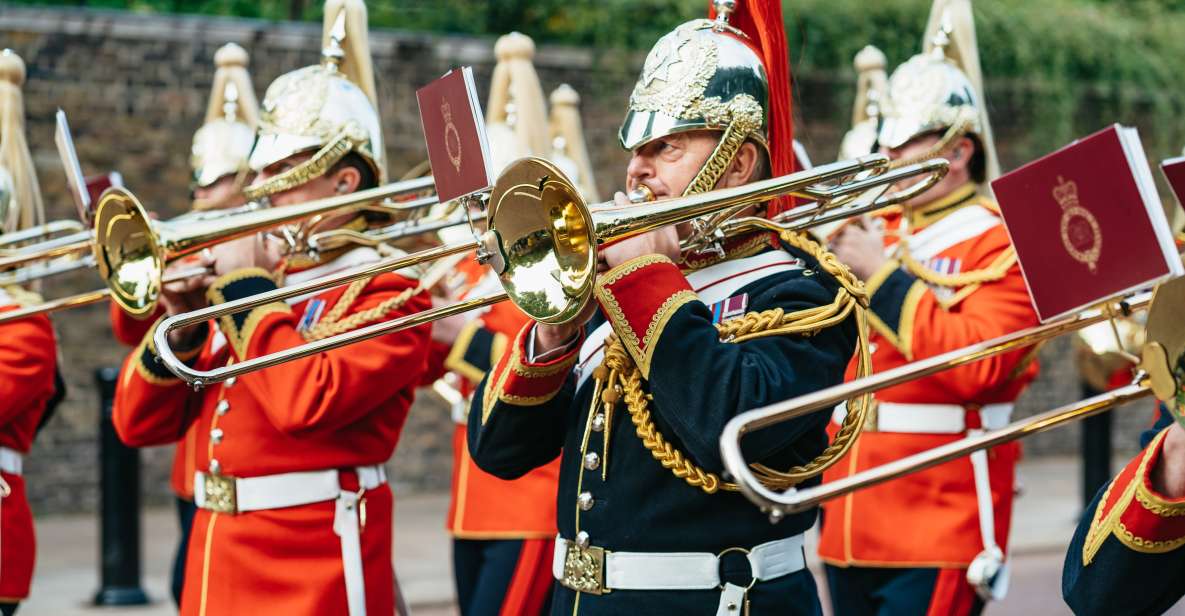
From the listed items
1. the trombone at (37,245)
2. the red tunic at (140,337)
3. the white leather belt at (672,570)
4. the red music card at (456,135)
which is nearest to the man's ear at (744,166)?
the red music card at (456,135)

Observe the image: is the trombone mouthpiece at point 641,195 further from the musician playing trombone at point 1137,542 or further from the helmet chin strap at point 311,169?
the helmet chin strap at point 311,169

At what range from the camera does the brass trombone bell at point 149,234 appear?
4133mm

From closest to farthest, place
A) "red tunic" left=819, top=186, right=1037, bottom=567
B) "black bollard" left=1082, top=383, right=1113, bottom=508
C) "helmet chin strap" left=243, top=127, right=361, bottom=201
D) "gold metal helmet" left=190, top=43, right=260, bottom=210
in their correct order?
"helmet chin strap" left=243, top=127, right=361, bottom=201 → "red tunic" left=819, top=186, right=1037, bottom=567 → "gold metal helmet" left=190, top=43, right=260, bottom=210 → "black bollard" left=1082, top=383, right=1113, bottom=508

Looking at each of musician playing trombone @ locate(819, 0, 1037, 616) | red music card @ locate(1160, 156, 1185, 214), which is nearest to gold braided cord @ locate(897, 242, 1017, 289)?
musician playing trombone @ locate(819, 0, 1037, 616)

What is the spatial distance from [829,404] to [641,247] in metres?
0.63

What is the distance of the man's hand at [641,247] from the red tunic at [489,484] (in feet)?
7.40

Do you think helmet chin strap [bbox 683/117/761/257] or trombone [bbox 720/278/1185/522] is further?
helmet chin strap [bbox 683/117/761/257]

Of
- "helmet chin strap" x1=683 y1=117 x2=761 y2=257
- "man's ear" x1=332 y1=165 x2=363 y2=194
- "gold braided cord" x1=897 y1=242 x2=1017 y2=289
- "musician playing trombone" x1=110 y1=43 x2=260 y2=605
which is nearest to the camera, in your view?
"helmet chin strap" x1=683 y1=117 x2=761 y2=257

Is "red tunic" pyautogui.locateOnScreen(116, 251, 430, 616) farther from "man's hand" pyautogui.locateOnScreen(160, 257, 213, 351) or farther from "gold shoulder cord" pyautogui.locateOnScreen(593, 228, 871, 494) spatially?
"gold shoulder cord" pyautogui.locateOnScreen(593, 228, 871, 494)

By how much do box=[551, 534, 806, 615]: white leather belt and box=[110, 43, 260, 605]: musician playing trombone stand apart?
2646mm

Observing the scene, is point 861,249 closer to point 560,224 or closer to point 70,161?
point 560,224

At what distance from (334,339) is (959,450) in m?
1.51

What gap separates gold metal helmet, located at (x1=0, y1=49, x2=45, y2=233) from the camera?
17.9 ft

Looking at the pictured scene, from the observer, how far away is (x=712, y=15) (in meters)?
3.71
